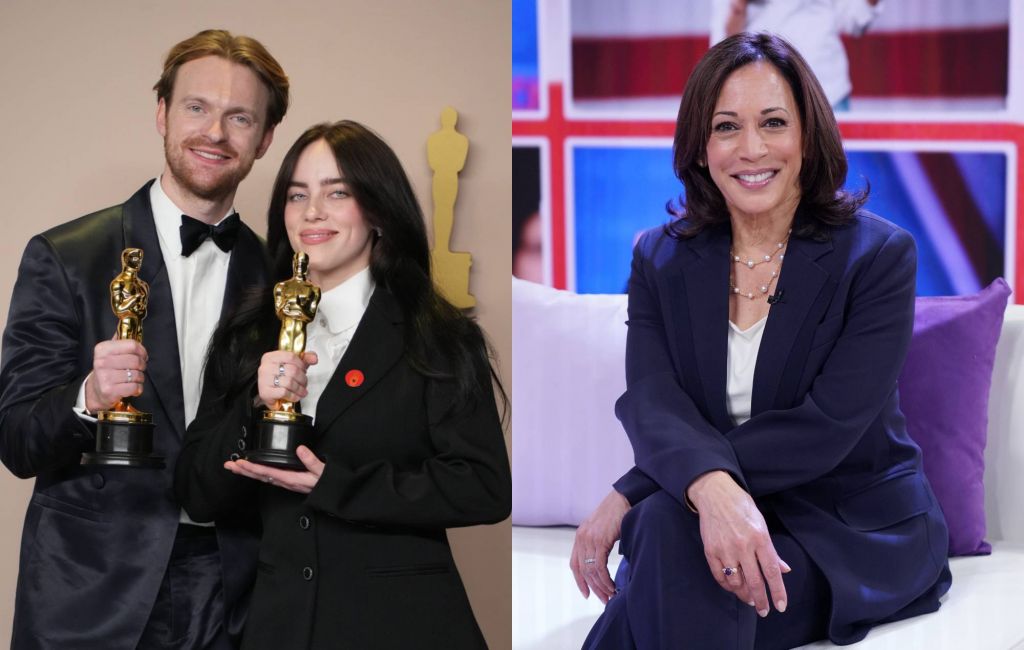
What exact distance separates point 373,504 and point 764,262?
0.99 meters

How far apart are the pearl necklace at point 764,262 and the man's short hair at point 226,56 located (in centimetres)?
113

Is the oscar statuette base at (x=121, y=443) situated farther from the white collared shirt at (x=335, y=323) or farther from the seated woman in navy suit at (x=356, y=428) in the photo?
the white collared shirt at (x=335, y=323)

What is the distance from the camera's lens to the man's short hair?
107 inches

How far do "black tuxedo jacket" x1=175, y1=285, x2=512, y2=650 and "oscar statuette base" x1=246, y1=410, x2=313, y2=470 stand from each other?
7 centimetres

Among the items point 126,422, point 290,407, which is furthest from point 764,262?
point 126,422

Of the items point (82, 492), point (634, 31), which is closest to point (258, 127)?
point (82, 492)

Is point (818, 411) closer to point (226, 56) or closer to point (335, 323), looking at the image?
point (335, 323)

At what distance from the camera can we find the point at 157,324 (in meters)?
2.57

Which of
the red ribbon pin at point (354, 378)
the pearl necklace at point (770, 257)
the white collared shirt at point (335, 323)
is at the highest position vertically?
the pearl necklace at point (770, 257)

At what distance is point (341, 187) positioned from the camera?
2463 mm

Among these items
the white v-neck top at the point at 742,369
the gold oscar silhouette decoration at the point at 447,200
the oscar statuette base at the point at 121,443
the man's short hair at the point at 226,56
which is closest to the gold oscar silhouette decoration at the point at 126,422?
the oscar statuette base at the point at 121,443

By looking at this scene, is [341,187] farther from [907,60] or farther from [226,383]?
[907,60]

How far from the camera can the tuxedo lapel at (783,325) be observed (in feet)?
7.89

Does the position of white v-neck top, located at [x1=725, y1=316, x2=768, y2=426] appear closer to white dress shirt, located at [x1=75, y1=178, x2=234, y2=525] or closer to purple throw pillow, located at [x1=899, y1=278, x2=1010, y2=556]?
purple throw pillow, located at [x1=899, y1=278, x2=1010, y2=556]
